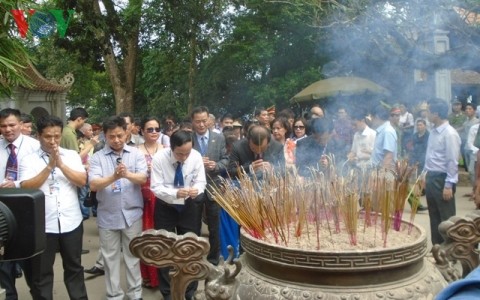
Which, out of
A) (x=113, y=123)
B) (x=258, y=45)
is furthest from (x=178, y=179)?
(x=258, y=45)

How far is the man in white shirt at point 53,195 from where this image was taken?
3336 millimetres

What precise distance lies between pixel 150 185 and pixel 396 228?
186 centimetres

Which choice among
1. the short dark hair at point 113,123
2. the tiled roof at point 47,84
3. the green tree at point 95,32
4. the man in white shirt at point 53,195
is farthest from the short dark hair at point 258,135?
the tiled roof at point 47,84

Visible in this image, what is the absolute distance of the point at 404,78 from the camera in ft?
20.5

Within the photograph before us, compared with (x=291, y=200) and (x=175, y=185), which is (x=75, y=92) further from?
(x=291, y=200)

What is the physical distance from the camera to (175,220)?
3.83 metres

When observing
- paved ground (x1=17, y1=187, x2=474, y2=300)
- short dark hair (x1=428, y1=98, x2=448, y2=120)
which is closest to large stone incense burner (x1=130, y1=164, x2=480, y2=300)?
paved ground (x1=17, y1=187, x2=474, y2=300)

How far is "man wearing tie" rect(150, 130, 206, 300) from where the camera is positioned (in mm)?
3686

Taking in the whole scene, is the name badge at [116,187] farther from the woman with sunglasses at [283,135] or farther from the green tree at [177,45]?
the green tree at [177,45]

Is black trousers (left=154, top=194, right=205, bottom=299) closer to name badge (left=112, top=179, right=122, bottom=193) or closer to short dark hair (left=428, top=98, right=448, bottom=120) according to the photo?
name badge (left=112, top=179, right=122, bottom=193)

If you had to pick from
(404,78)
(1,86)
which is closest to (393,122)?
(404,78)

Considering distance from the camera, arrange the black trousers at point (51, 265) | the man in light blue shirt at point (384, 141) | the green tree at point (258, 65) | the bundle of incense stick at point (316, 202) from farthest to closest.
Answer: the green tree at point (258, 65) < the man in light blue shirt at point (384, 141) < the black trousers at point (51, 265) < the bundle of incense stick at point (316, 202)

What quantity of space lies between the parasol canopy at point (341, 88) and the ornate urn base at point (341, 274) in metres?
5.01

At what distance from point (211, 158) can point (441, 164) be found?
1.83 metres
